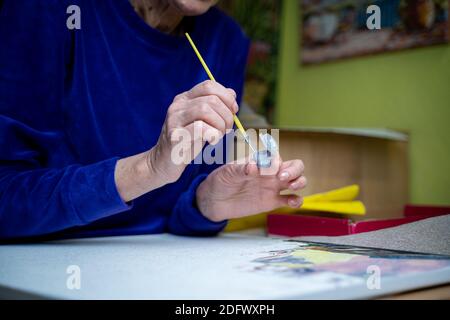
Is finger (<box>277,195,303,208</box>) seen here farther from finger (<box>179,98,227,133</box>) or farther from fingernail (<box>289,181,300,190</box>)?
finger (<box>179,98,227,133</box>)

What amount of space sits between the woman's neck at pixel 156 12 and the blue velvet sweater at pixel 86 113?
3 cm

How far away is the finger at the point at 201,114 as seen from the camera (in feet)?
2.25

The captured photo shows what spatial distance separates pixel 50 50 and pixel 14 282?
46 centimetres

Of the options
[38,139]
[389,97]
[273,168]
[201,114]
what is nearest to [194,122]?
[201,114]

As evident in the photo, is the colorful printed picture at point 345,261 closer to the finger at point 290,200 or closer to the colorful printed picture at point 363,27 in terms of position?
the finger at point 290,200

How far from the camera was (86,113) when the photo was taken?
915mm

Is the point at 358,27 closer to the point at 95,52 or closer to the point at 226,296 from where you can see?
the point at 95,52

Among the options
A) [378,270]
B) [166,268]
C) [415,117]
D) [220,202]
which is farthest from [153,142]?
[415,117]

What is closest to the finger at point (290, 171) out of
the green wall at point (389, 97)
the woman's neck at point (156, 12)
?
the woman's neck at point (156, 12)

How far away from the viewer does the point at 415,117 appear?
1.36 m

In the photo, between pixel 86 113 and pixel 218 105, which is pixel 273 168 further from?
pixel 86 113

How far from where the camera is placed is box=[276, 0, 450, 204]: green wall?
1.31 meters

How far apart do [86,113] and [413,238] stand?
573mm

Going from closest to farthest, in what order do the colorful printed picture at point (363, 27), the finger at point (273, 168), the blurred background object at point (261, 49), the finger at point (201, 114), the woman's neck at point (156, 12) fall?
the finger at point (201, 114) → the finger at point (273, 168) → the woman's neck at point (156, 12) → the colorful printed picture at point (363, 27) → the blurred background object at point (261, 49)
